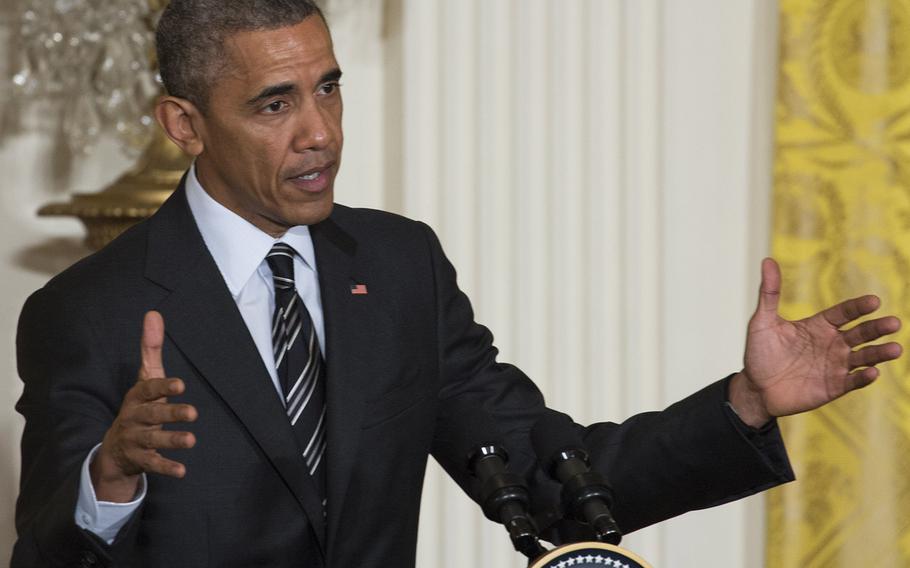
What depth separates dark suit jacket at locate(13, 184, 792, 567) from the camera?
1.78 meters

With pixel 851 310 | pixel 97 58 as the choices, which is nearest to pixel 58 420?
pixel 851 310

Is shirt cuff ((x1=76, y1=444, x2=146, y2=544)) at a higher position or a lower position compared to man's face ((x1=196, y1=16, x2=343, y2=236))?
lower

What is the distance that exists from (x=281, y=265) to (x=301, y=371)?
0.54ft

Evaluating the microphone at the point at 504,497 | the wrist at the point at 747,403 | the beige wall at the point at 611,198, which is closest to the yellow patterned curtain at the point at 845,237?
the beige wall at the point at 611,198

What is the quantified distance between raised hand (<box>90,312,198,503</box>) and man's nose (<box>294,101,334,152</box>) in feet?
1.35

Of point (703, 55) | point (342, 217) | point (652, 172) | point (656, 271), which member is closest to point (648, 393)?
point (656, 271)

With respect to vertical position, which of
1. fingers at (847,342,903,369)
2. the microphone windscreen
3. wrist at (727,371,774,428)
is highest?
fingers at (847,342,903,369)

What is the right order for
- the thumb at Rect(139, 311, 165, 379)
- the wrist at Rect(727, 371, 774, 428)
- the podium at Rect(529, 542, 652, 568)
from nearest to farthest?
the podium at Rect(529, 542, 652, 568), the thumb at Rect(139, 311, 165, 379), the wrist at Rect(727, 371, 774, 428)

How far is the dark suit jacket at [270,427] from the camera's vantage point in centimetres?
178

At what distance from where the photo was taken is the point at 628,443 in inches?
76.1

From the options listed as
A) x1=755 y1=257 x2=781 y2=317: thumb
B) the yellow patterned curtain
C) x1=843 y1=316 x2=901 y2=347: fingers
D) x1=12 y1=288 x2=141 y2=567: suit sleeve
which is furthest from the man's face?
the yellow patterned curtain

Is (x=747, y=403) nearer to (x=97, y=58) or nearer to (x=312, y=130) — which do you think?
(x=312, y=130)

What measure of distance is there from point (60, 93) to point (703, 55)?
150 centimetres

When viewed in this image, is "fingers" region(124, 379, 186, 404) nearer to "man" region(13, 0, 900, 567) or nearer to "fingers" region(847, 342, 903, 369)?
"man" region(13, 0, 900, 567)
